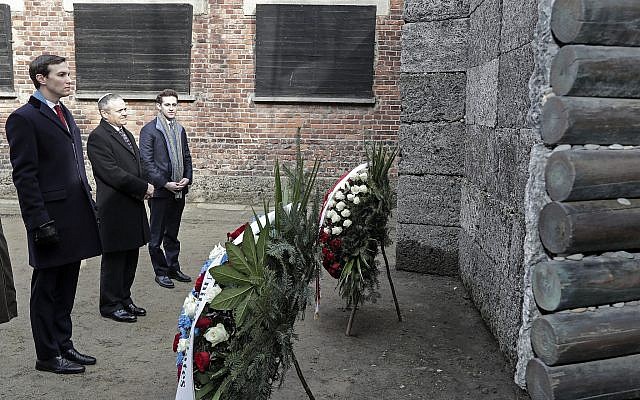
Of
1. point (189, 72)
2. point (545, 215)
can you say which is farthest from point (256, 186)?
point (545, 215)

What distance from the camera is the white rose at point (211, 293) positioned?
3.11 meters

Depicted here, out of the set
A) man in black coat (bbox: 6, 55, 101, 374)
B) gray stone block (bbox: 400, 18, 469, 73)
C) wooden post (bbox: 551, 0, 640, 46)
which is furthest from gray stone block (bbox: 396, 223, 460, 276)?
wooden post (bbox: 551, 0, 640, 46)

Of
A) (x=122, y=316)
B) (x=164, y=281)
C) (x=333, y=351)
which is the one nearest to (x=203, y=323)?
(x=333, y=351)

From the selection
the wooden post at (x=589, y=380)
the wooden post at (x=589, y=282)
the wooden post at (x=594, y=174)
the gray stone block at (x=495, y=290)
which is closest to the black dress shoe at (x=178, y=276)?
the gray stone block at (x=495, y=290)

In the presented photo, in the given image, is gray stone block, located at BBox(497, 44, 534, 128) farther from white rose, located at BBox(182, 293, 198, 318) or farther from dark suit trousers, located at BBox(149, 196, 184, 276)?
dark suit trousers, located at BBox(149, 196, 184, 276)

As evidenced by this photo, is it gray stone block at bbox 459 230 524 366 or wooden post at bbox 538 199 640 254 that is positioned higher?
wooden post at bbox 538 199 640 254

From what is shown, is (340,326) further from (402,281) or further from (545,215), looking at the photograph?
(545,215)

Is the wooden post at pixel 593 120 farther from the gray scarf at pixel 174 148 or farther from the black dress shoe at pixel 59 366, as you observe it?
the gray scarf at pixel 174 148

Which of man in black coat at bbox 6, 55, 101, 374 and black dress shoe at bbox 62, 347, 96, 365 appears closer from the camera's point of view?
man in black coat at bbox 6, 55, 101, 374

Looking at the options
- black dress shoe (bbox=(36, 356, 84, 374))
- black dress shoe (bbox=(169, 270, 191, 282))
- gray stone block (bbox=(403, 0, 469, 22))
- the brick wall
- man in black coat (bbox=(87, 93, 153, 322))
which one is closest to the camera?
black dress shoe (bbox=(36, 356, 84, 374))

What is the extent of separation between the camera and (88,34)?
10969 mm

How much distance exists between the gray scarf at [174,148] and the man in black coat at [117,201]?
922 millimetres

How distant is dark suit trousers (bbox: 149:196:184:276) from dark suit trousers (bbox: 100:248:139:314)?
771 mm

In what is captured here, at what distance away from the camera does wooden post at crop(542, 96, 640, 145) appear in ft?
10.2
